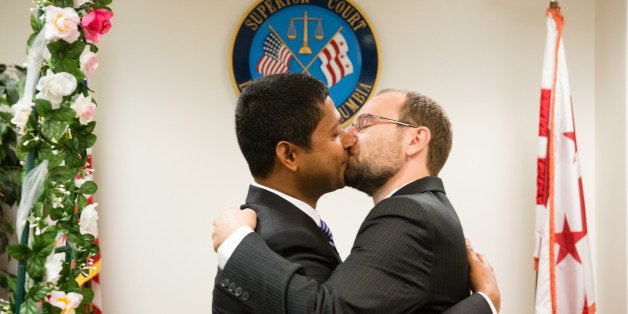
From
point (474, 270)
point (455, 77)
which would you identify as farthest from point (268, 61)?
point (474, 270)

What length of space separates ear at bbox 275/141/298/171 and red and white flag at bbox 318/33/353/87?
6.80 ft

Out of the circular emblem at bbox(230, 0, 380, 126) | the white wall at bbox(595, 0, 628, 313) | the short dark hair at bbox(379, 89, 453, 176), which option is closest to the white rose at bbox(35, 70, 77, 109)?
the short dark hair at bbox(379, 89, 453, 176)

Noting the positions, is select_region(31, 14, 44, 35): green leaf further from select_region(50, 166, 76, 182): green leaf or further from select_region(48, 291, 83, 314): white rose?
select_region(48, 291, 83, 314): white rose

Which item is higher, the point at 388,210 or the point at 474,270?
the point at 388,210

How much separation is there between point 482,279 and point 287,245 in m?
0.58

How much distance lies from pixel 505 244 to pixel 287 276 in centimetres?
255

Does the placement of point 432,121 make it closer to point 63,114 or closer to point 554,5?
point 63,114

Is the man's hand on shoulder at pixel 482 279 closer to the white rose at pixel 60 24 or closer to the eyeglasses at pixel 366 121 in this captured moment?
the eyeglasses at pixel 366 121

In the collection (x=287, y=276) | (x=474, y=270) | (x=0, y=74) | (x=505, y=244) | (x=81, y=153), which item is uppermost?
(x=0, y=74)

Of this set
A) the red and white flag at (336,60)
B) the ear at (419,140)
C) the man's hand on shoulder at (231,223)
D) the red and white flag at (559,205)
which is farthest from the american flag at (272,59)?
the man's hand on shoulder at (231,223)

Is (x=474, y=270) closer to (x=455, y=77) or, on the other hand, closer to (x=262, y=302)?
(x=262, y=302)

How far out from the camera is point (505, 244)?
362 centimetres

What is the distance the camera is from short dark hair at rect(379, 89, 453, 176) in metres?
1.82

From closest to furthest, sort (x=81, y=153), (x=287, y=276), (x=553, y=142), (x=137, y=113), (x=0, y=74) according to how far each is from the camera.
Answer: (x=287, y=276)
(x=81, y=153)
(x=0, y=74)
(x=553, y=142)
(x=137, y=113)
